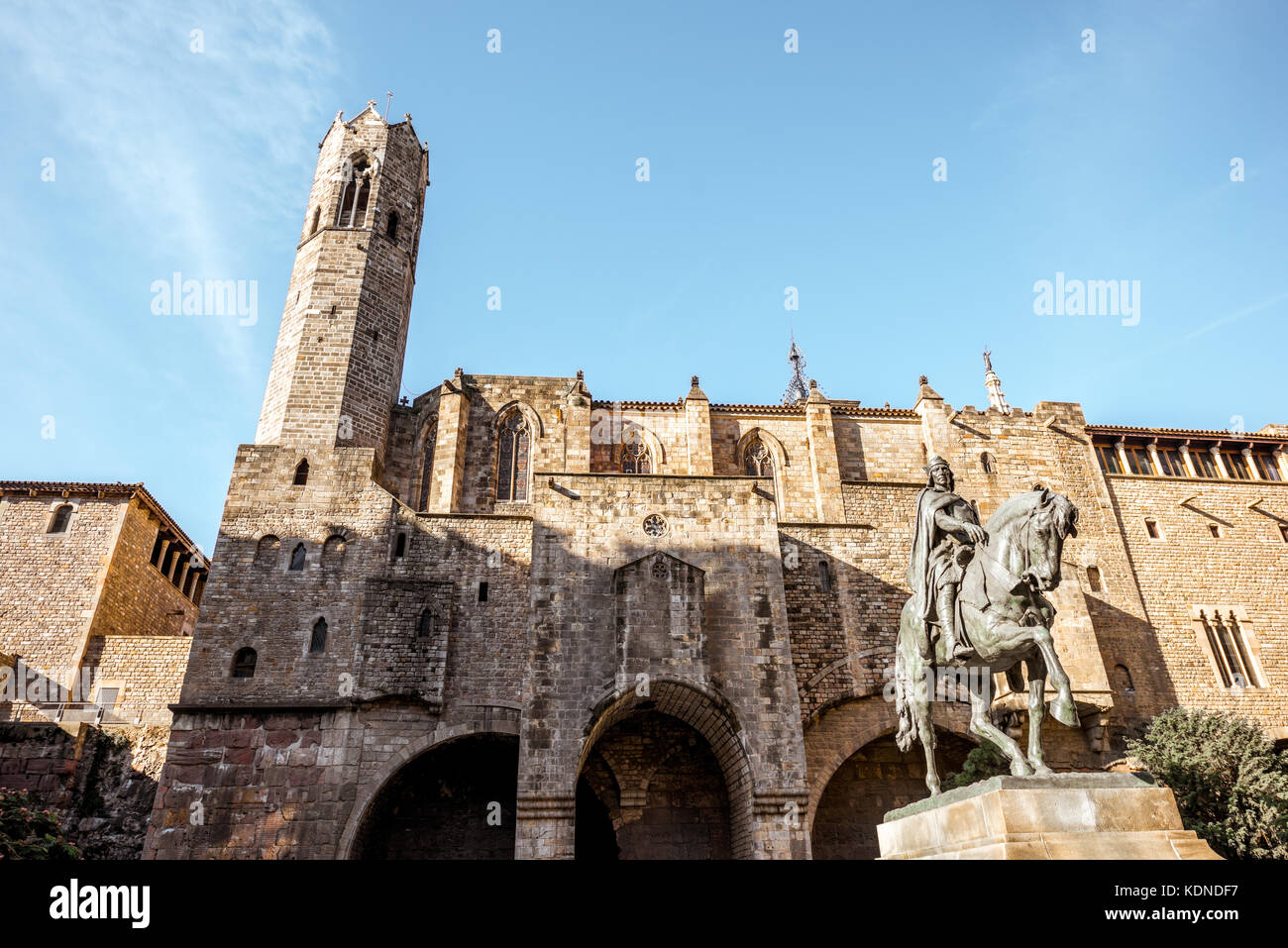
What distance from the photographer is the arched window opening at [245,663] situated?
20141mm

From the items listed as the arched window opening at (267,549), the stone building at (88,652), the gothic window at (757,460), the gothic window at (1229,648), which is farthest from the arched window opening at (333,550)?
the gothic window at (1229,648)

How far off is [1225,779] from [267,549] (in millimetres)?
23828

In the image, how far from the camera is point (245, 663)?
799 inches

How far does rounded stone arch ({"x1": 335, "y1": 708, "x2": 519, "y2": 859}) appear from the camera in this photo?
18.1m

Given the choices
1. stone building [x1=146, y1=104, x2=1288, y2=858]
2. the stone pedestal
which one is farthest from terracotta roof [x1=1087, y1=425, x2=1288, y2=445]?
the stone pedestal

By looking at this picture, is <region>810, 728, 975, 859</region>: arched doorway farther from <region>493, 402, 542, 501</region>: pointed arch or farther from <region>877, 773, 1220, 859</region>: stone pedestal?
<region>877, 773, 1220, 859</region>: stone pedestal

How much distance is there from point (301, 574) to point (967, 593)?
17.9 metres

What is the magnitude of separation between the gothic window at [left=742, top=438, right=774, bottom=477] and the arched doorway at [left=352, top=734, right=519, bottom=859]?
12168 mm

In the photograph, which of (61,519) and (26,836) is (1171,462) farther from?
(61,519)

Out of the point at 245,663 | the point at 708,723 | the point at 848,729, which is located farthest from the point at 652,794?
the point at 245,663

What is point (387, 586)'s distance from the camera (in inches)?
820
